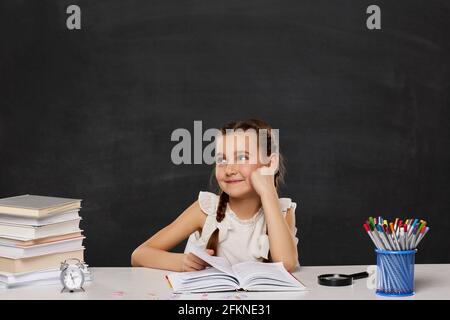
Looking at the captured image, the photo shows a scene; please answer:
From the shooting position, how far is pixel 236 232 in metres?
2.60

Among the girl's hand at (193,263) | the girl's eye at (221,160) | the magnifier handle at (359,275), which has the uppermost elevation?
the girl's eye at (221,160)

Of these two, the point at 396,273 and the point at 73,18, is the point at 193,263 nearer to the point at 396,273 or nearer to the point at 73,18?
the point at 396,273

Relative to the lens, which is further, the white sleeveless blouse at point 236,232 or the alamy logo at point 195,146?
the alamy logo at point 195,146

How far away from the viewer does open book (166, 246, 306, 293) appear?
76.3 inches

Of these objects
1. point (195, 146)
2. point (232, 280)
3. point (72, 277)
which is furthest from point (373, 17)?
point (72, 277)

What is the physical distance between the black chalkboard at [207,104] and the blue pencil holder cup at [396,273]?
2086 mm

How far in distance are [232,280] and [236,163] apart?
1.90 ft

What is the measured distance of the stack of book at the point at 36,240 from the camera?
205 cm

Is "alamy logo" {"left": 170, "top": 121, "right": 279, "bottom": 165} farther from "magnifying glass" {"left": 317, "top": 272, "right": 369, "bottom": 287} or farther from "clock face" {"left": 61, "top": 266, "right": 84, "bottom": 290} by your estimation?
"clock face" {"left": 61, "top": 266, "right": 84, "bottom": 290}

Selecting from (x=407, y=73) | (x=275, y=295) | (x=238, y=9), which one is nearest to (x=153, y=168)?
(x=238, y=9)

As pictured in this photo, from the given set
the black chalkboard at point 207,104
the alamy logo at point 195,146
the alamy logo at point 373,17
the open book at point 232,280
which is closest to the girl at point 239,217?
the open book at point 232,280

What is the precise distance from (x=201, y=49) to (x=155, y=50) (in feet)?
0.78

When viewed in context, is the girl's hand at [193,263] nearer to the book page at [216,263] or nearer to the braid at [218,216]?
the book page at [216,263]

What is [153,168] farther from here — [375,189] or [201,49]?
[375,189]
